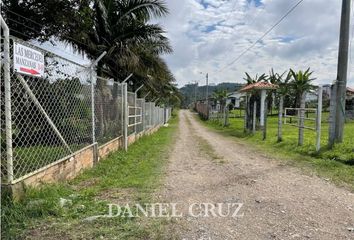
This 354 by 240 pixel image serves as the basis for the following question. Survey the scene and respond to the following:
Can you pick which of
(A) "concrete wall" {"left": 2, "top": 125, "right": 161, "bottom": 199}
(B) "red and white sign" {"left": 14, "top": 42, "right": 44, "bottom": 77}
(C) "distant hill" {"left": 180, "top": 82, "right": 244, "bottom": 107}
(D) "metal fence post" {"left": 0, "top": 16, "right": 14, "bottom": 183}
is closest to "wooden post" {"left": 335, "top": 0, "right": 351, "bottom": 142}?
(A) "concrete wall" {"left": 2, "top": 125, "right": 161, "bottom": 199}

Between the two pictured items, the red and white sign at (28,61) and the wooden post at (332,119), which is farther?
the wooden post at (332,119)

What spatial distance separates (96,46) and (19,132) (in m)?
9.55

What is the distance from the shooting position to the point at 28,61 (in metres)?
4.42

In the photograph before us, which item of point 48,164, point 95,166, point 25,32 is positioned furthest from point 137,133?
point 48,164

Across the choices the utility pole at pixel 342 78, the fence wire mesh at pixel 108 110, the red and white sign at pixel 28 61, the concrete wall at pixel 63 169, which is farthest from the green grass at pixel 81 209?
the utility pole at pixel 342 78

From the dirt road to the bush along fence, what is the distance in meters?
1.77

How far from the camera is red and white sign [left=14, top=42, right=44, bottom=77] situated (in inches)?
165

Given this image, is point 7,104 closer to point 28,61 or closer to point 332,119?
point 28,61

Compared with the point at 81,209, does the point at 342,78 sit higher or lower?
higher

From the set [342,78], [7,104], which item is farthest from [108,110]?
[342,78]

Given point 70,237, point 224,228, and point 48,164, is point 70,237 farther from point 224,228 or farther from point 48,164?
point 48,164

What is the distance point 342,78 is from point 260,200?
706cm

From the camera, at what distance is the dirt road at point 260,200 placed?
3.80 m

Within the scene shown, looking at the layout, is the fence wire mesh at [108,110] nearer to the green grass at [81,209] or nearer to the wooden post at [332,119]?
the green grass at [81,209]
